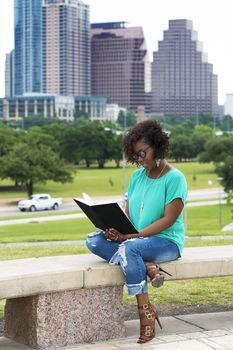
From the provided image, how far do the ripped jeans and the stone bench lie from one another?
0.08 m

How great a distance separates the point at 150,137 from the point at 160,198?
436mm

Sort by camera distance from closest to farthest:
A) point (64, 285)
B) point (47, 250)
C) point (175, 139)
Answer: point (64, 285) < point (47, 250) < point (175, 139)

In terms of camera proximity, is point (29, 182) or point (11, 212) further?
point (29, 182)

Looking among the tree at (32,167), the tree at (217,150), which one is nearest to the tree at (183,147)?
the tree at (217,150)

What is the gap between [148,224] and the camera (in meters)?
5.54

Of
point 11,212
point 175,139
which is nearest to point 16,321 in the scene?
point 11,212

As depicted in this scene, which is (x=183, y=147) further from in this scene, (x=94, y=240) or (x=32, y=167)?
(x=94, y=240)

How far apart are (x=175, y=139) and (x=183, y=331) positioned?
109m

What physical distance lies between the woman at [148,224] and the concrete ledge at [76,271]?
105 mm

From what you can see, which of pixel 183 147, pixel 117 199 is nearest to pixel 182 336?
pixel 117 199

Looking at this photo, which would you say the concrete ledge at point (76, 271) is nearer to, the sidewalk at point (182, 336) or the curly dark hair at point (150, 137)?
the sidewalk at point (182, 336)

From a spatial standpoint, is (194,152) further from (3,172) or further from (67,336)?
(67,336)

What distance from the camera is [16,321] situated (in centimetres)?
554

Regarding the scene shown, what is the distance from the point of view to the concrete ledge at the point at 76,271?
508 cm
